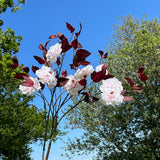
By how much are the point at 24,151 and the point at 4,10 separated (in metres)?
14.5

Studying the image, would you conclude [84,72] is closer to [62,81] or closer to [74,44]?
[62,81]

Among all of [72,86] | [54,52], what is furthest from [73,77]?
[54,52]

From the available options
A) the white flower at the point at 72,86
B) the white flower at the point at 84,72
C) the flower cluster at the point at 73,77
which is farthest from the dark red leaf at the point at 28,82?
the white flower at the point at 84,72

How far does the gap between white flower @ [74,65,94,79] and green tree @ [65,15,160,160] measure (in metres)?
9.05

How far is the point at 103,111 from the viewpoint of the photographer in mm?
13344

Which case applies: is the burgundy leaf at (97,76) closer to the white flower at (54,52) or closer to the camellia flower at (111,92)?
the camellia flower at (111,92)

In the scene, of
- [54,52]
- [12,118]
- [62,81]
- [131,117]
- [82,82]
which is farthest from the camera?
[12,118]

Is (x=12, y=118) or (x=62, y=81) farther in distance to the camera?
(x=12, y=118)

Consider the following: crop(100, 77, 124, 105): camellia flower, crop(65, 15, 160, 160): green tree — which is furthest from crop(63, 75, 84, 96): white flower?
crop(65, 15, 160, 160): green tree

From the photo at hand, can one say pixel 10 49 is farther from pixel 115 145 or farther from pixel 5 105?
pixel 115 145

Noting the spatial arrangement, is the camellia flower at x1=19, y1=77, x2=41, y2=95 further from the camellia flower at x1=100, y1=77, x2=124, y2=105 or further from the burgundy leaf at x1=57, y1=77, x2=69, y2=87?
the camellia flower at x1=100, y1=77, x2=124, y2=105

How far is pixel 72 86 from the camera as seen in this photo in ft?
10.1

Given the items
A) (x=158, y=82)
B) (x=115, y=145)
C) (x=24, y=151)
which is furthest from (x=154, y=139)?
(x=24, y=151)

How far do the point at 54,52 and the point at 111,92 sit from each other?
1.10 m
